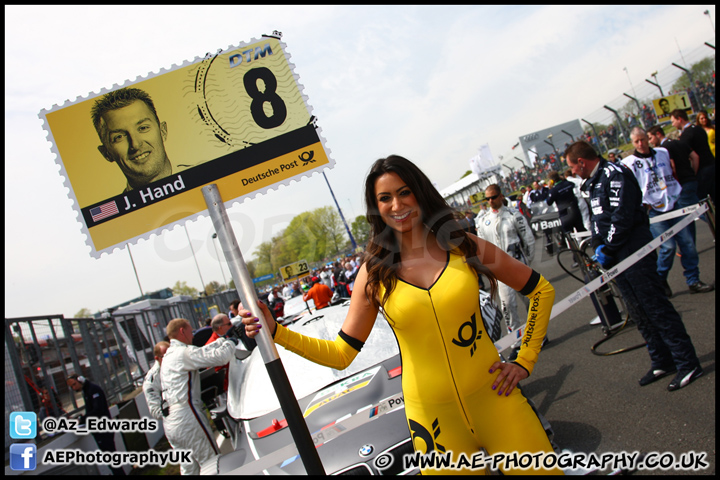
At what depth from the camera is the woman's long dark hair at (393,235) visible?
2309mm

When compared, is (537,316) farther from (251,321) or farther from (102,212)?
(102,212)

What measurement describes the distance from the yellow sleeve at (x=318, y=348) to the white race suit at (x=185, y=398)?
2.98 meters

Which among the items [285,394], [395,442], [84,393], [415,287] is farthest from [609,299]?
[84,393]

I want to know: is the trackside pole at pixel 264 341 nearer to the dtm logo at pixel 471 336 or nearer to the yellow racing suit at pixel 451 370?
the yellow racing suit at pixel 451 370

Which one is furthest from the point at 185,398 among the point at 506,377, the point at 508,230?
the point at 508,230

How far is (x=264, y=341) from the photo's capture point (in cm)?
197

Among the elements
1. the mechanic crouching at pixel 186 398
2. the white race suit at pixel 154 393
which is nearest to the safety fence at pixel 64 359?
the white race suit at pixel 154 393

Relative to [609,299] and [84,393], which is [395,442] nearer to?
[609,299]

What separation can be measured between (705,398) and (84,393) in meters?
8.05

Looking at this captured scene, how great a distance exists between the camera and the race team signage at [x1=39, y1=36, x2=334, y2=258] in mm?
2115

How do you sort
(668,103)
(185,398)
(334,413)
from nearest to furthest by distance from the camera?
(334,413), (185,398), (668,103)

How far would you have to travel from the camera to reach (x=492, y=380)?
7.08 feet

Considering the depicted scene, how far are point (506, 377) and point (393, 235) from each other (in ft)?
2.94

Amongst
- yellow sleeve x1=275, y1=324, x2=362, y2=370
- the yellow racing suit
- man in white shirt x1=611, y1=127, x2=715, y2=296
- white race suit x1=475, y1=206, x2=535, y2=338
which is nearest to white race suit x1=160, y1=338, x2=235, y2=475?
yellow sleeve x1=275, y1=324, x2=362, y2=370
